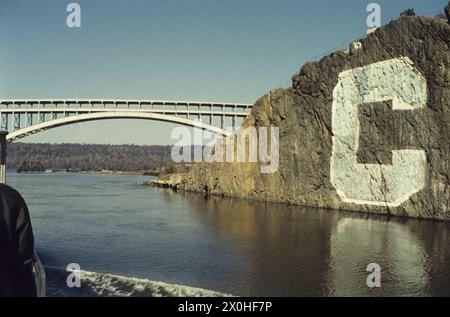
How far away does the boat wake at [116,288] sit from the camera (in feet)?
40.5

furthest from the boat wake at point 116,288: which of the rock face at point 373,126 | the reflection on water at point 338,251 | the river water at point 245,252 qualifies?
the rock face at point 373,126

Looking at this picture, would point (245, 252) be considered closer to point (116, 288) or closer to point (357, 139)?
point (116, 288)

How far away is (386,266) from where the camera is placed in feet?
52.3

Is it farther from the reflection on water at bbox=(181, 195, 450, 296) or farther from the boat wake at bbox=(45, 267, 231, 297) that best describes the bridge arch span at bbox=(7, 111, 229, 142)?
the boat wake at bbox=(45, 267, 231, 297)

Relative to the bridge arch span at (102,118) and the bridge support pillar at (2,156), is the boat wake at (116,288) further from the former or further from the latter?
the bridge arch span at (102,118)

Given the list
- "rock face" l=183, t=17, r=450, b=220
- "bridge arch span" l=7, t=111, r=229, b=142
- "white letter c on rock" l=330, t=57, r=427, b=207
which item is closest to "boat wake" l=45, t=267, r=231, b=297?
"rock face" l=183, t=17, r=450, b=220

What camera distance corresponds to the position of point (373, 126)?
3097 centimetres

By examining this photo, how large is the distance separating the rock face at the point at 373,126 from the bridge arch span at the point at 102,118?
983 inches

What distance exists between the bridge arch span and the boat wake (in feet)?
165
